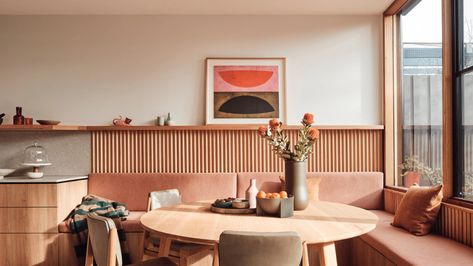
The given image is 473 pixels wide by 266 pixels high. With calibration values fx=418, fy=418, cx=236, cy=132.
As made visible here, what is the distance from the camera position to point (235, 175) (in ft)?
15.3

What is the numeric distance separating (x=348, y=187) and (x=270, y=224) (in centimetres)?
238

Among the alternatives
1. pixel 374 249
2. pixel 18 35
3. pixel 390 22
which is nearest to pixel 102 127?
pixel 18 35

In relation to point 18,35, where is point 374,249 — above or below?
below

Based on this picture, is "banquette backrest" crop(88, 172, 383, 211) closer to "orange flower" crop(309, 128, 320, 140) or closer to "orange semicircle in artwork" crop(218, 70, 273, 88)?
"orange semicircle in artwork" crop(218, 70, 273, 88)

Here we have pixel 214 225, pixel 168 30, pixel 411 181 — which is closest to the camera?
pixel 214 225

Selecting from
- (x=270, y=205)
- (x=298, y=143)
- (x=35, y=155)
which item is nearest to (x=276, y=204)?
(x=270, y=205)

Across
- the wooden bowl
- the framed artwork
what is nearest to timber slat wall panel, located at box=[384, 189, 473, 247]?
the wooden bowl

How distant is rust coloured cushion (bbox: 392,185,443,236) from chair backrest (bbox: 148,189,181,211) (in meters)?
1.98

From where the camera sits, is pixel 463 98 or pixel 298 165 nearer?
pixel 298 165

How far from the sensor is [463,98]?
3281 mm

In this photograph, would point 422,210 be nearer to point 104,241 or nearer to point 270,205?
point 270,205

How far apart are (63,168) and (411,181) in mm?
3798

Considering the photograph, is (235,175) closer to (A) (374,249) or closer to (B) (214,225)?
(A) (374,249)

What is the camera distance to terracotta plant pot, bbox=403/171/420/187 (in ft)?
13.6
